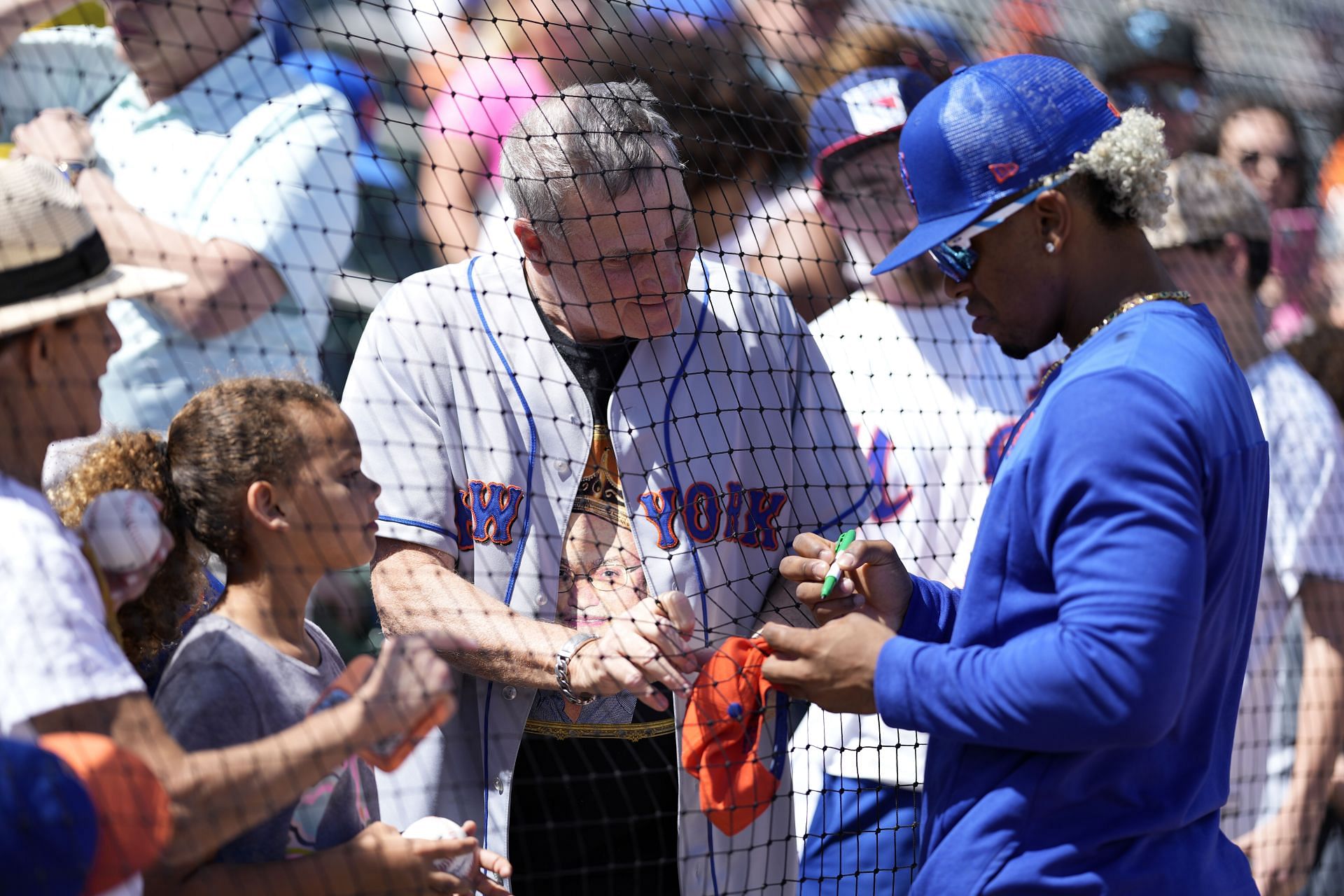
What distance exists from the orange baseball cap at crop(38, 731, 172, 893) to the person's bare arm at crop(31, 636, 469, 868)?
0.05 m

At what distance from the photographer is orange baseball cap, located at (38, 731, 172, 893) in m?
1.31

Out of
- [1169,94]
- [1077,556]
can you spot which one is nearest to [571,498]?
[1077,556]

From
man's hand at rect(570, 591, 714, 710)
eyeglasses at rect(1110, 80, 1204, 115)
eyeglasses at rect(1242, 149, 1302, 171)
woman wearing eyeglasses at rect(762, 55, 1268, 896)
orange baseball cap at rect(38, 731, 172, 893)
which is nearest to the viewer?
orange baseball cap at rect(38, 731, 172, 893)

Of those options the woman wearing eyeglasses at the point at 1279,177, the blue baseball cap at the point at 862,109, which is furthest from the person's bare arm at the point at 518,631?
the woman wearing eyeglasses at the point at 1279,177

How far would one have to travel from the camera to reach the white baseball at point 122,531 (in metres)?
1.60

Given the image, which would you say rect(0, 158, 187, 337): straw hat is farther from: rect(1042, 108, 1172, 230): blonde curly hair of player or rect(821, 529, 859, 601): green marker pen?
rect(1042, 108, 1172, 230): blonde curly hair of player

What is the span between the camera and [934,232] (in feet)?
5.51

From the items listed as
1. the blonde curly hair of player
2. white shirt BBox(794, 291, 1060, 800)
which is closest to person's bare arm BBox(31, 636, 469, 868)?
the blonde curly hair of player

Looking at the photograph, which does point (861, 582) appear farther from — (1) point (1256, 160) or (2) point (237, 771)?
(1) point (1256, 160)

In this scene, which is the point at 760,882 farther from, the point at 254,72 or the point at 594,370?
the point at 254,72

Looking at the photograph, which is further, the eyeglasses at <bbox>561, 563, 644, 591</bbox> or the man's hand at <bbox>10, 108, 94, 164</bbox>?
the man's hand at <bbox>10, 108, 94, 164</bbox>

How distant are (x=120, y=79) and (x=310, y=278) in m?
0.64

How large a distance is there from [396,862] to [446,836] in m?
0.11

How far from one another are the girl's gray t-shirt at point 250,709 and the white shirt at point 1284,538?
2150mm
